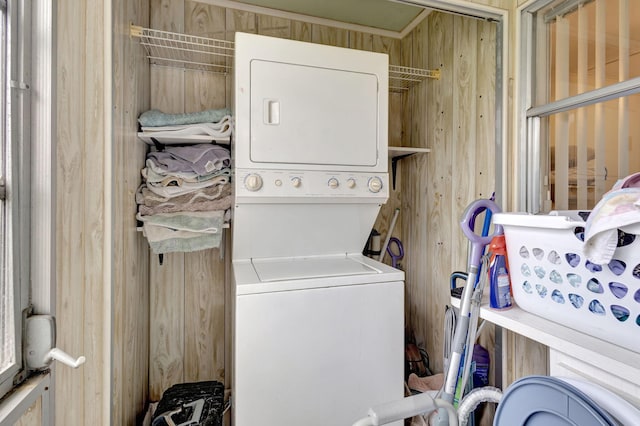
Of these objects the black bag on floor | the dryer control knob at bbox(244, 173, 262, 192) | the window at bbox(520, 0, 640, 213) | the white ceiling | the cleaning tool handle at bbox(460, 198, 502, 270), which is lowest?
the black bag on floor

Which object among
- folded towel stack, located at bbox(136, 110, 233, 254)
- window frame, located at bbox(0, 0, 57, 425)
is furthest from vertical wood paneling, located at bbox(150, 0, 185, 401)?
window frame, located at bbox(0, 0, 57, 425)

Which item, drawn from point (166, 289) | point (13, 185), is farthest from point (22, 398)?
point (166, 289)

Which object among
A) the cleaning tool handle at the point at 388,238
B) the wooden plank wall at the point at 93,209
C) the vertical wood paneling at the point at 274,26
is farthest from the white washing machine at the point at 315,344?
the vertical wood paneling at the point at 274,26

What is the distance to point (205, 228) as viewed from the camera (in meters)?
1.87

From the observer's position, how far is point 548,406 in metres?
0.80

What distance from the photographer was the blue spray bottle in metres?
1.23

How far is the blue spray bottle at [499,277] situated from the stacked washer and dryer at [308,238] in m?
0.46

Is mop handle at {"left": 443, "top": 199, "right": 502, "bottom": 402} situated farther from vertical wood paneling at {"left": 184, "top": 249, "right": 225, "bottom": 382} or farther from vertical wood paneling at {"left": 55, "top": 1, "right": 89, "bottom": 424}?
vertical wood paneling at {"left": 184, "top": 249, "right": 225, "bottom": 382}

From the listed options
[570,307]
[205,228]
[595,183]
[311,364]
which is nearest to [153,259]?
[205,228]

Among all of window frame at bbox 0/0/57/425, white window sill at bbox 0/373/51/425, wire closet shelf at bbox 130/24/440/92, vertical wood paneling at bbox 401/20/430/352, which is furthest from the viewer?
vertical wood paneling at bbox 401/20/430/352

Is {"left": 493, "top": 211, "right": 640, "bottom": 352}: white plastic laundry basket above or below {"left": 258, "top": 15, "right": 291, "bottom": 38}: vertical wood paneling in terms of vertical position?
below

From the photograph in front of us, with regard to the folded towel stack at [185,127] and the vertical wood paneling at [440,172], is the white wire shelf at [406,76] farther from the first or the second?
the folded towel stack at [185,127]

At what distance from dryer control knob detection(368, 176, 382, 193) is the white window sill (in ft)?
5.01

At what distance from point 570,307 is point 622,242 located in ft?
0.98
